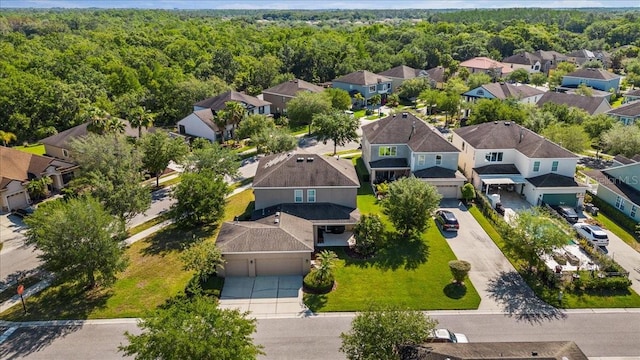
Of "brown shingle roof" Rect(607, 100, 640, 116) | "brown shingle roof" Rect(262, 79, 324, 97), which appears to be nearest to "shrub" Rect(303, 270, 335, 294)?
"brown shingle roof" Rect(262, 79, 324, 97)

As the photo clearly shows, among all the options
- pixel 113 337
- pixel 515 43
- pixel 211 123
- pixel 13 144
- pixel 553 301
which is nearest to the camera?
pixel 113 337

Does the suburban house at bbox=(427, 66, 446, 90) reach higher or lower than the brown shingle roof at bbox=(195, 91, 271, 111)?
lower

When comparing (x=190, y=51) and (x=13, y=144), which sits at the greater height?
(x=190, y=51)

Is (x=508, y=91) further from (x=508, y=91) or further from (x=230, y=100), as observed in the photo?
(x=230, y=100)

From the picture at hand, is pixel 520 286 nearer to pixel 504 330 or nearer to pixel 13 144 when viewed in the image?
pixel 504 330

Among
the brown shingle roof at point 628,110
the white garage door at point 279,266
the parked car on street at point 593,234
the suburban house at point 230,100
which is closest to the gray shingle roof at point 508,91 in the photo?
the brown shingle roof at point 628,110

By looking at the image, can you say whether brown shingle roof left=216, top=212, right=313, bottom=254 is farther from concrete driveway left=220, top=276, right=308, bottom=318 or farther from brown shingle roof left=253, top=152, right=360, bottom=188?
brown shingle roof left=253, top=152, right=360, bottom=188

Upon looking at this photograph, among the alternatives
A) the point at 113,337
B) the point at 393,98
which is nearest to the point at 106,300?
the point at 113,337
